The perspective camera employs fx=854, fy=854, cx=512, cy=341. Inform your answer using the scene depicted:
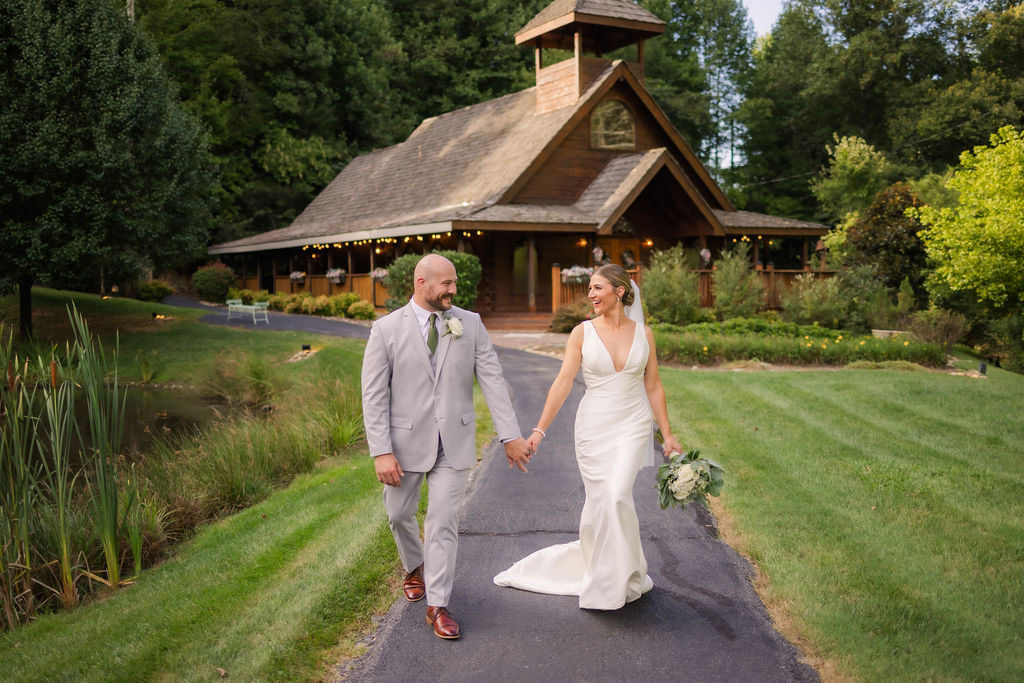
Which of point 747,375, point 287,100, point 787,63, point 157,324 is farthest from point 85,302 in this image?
point 787,63

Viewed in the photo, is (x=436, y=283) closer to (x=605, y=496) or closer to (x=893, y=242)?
(x=605, y=496)

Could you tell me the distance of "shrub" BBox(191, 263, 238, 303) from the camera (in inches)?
1470

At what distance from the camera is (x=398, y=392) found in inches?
199

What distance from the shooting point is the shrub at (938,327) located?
18703 mm

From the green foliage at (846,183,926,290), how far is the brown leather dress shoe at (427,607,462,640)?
20.9m

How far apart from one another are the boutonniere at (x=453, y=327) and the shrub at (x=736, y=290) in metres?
16.4

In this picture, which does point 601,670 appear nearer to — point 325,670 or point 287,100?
point 325,670

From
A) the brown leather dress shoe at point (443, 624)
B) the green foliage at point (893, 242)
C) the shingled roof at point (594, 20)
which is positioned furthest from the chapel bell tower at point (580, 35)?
the brown leather dress shoe at point (443, 624)

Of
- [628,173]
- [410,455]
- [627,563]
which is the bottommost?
[627,563]

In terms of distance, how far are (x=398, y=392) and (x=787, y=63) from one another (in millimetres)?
51896

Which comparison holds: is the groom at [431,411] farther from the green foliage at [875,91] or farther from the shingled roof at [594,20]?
the green foliage at [875,91]

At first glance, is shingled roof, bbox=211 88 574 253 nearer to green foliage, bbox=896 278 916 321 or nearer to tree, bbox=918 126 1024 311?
green foliage, bbox=896 278 916 321

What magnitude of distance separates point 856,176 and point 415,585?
37.9 metres

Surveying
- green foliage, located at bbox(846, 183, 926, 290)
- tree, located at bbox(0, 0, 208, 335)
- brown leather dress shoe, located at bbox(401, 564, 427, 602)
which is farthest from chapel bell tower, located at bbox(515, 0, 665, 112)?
brown leather dress shoe, located at bbox(401, 564, 427, 602)
